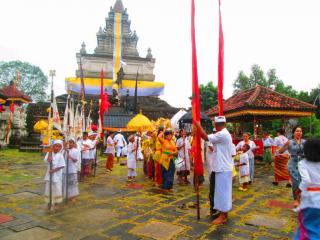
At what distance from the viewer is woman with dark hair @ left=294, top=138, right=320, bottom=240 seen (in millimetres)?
3232

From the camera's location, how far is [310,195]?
10.9 feet

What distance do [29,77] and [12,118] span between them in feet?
96.0

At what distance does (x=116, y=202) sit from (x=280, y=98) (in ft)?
37.9

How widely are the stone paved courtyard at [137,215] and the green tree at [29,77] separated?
43.8 m

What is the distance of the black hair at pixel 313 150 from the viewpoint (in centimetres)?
339

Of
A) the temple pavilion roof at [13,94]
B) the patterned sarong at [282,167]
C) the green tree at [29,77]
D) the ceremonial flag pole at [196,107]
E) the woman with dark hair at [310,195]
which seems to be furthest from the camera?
the green tree at [29,77]

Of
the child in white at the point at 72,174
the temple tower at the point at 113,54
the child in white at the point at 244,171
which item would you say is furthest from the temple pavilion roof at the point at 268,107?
the temple tower at the point at 113,54

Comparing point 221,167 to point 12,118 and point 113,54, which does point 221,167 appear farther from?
point 113,54

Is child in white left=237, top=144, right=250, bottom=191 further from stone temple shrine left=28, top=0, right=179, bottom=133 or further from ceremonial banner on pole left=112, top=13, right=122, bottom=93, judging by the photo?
ceremonial banner on pole left=112, top=13, right=122, bottom=93

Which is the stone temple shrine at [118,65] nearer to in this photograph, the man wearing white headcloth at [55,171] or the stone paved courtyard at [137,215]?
the stone paved courtyard at [137,215]

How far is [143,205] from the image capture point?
638 cm

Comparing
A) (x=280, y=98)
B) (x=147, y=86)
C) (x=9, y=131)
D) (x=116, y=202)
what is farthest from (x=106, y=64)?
(x=116, y=202)

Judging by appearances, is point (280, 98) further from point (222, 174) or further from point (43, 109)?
point (43, 109)

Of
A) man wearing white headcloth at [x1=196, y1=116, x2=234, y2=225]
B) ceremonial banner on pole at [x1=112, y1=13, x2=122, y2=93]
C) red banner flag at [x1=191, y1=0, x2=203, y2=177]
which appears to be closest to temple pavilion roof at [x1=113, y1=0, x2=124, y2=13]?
ceremonial banner on pole at [x1=112, y1=13, x2=122, y2=93]
